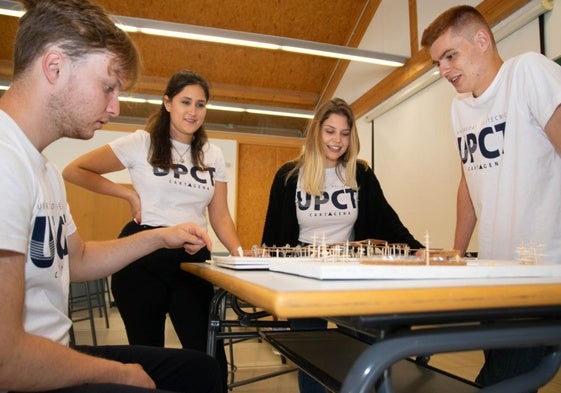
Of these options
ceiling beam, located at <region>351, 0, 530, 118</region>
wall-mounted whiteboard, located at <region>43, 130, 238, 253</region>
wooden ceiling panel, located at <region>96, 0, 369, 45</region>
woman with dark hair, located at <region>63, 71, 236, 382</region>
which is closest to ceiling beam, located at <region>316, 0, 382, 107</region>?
wooden ceiling panel, located at <region>96, 0, 369, 45</region>

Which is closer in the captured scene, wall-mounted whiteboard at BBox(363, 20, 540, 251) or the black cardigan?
the black cardigan

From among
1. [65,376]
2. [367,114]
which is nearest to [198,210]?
[65,376]

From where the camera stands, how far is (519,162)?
1247 mm

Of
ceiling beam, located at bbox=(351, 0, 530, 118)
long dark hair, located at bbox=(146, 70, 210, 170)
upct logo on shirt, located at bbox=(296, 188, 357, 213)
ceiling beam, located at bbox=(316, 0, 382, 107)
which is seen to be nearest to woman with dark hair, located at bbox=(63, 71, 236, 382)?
long dark hair, located at bbox=(146, 70, 210, 170)

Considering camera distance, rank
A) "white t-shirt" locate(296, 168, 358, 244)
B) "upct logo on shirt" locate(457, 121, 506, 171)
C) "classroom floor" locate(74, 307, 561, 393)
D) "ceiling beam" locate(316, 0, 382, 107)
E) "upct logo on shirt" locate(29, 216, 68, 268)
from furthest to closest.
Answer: "ceiling beam" locate(316, 0, 382, 107)
"classroom floor" locate(74, 307, 561, 393)
"white t-shirt" locate(296, 168, 358, 244)
"upct logo on shirt" locate(457, 121, 506, 171)
"upct logo on shirt" locate(29, 216, 68, 268)

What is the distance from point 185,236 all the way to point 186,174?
21.3 inches

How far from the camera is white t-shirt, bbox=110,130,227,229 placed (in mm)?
1618

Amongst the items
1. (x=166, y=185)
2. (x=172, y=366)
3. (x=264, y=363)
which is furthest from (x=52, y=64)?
(x=264, y=363)

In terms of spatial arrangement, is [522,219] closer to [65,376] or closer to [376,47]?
[65,376]

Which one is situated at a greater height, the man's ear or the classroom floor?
the man's ear

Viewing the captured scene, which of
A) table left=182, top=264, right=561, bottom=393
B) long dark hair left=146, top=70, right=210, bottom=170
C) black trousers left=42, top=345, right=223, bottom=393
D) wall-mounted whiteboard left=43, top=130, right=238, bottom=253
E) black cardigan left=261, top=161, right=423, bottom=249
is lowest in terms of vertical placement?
black trousers left=42, top=345, right=223, bottom=393

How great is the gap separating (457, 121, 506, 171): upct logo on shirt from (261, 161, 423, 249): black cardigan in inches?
19.6

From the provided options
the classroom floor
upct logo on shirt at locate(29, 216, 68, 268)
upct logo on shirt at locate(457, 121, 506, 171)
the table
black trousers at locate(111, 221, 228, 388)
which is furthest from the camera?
the classroom floor

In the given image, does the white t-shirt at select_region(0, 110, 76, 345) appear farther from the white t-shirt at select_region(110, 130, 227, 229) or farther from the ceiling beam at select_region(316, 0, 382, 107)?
the ceiling beam at select_region(316, 0, 382, 107)
